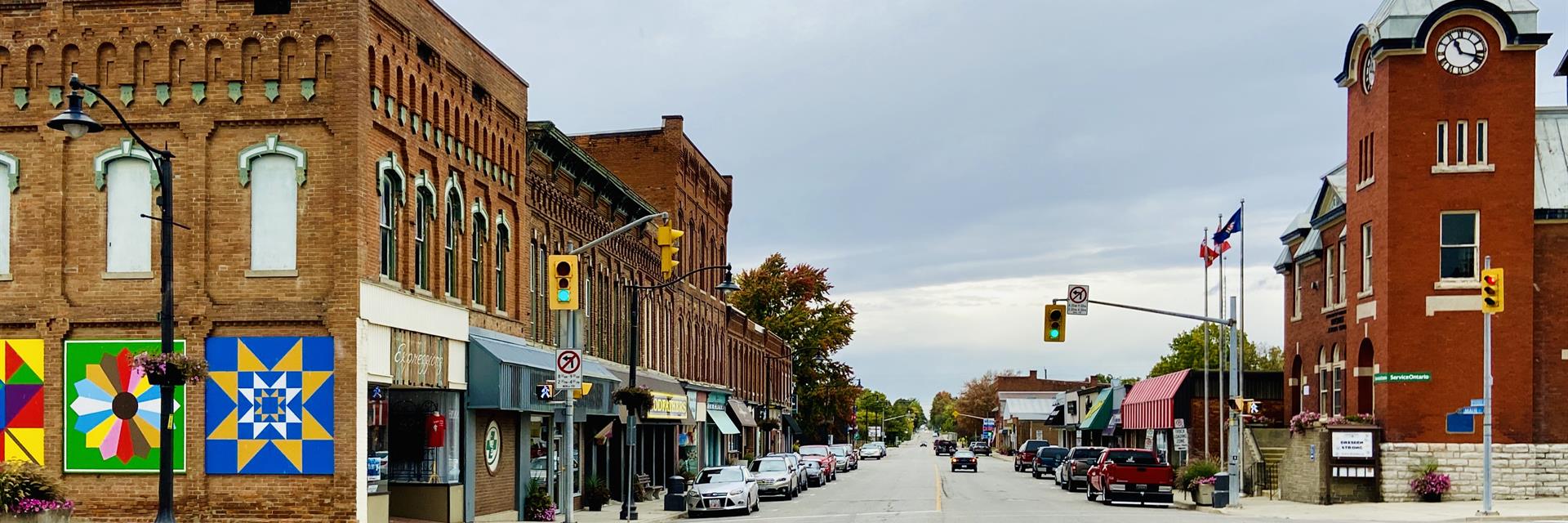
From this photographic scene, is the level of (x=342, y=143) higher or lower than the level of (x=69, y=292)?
higher

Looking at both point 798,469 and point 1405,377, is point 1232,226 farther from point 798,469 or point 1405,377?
point 798,469

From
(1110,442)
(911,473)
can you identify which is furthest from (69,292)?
(1110,442)

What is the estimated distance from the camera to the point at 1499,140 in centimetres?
3716

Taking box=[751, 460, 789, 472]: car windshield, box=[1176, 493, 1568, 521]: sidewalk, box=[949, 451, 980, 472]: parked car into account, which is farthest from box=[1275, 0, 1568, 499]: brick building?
box=[949, 451, 980, 472]: parked car

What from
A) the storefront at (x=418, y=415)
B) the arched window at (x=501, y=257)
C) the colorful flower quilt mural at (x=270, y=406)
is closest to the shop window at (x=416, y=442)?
the storefront at (x=418, y=415)

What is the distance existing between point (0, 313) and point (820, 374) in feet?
262

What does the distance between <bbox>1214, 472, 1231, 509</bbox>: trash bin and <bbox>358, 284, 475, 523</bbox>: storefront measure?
59.7 ft

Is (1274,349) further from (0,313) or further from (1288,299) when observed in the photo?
(0,313)

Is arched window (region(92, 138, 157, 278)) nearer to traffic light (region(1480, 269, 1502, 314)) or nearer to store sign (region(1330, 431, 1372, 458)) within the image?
traffic light (region(1480, 269, 1502, 314))

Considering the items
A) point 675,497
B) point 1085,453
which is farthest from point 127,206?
point 1085,453

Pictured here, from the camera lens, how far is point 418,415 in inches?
1125

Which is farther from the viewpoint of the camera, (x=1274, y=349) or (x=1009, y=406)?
(x=1009, y=406)

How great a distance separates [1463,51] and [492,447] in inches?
1010

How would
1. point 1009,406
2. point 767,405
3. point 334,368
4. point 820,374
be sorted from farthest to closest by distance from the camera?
point 1009,406 < point 820,374 < point 767,405 < point 334,368
